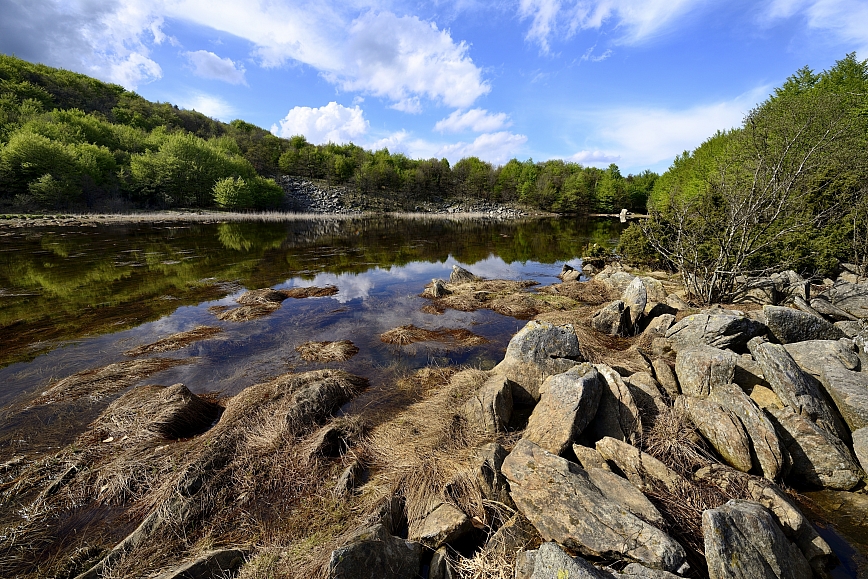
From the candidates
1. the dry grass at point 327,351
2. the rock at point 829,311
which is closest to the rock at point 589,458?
the dry grass at point 327,351

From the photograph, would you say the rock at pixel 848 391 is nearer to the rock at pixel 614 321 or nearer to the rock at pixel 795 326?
the rock at pixel 795 326

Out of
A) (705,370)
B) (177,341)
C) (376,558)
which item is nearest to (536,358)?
(705,370)

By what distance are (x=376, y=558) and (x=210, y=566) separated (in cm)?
183

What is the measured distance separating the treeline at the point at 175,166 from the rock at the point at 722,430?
82.5 metres

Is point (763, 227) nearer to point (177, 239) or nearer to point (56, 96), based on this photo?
point (177, 239)

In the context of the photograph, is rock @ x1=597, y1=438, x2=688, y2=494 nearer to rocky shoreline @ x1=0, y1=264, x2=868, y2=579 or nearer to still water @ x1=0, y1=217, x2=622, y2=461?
rocky shoreline @ x1=0, y1=264, x2=868, y2=579

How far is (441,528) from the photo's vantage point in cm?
411

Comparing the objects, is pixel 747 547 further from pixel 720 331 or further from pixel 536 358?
pixel 720 331

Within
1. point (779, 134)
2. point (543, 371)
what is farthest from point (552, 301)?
point (779, 134)

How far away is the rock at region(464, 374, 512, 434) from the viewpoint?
6.20 meters

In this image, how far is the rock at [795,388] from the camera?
542 cm

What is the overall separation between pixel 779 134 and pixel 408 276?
25.5 m

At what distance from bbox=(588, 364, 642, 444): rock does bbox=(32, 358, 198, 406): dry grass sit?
10.3 meters

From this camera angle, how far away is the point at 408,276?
21.4 metres
